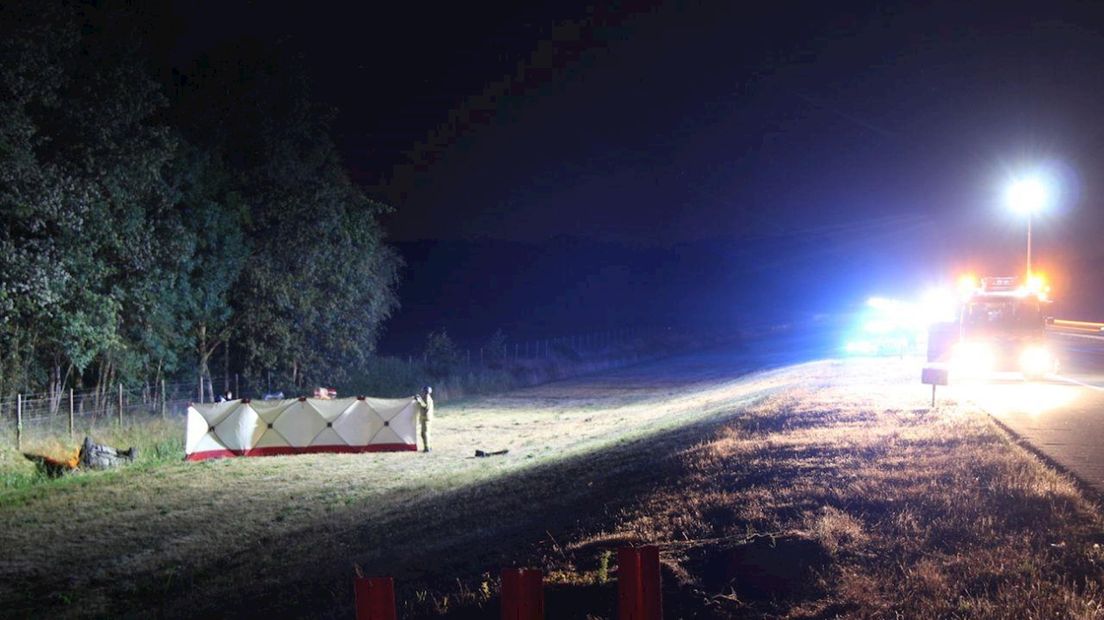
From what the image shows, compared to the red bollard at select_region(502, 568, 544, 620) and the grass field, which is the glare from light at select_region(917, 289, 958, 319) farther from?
the red bollard at select_region(502, 568, 544, 620)

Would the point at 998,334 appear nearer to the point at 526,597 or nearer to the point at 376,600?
the point at 526,597

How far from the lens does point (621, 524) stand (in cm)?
905

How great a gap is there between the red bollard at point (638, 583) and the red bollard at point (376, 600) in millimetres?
1044

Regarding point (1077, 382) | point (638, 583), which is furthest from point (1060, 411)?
point (638, 583)

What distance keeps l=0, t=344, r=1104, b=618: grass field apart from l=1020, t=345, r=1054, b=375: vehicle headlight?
4.48 meters

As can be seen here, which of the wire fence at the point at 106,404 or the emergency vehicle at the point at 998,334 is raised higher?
the emergency vehicle at the point at 998,334

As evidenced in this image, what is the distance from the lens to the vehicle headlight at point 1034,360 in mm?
23759

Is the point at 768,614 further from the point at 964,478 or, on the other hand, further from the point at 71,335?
the point at 71,335

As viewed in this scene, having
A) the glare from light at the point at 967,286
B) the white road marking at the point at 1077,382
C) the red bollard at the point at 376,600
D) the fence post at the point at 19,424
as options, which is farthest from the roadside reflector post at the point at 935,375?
the fence post at the point at 19,424

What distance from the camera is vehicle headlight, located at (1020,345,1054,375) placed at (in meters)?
23.8

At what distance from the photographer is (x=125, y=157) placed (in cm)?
2131

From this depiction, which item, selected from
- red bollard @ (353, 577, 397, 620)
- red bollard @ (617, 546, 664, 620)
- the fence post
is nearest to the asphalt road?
red bollard @ (617, 546, 664, 620)

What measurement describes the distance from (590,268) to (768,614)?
15059 centimetres

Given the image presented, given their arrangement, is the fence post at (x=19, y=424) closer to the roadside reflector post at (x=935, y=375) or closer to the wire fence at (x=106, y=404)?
the wire fence at (x=106, y=404)
